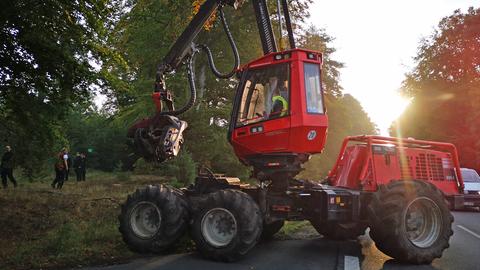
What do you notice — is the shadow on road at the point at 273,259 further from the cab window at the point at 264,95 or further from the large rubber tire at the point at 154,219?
the cab window at the point at 264,95

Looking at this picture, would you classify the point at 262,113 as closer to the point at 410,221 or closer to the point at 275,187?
the point at 275,187

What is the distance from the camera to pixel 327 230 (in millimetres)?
10375

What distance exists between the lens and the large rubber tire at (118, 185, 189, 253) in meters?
8.23

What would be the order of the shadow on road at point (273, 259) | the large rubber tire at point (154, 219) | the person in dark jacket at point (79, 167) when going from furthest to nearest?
the person in dark jacket at point (79, 167) < the large rubber tire at point (154, 219) < the shadow on road at point (273, 259)

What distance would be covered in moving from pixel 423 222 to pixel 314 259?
82.0 inches

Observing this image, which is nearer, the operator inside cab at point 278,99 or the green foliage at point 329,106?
the operator inside cab at point 278,99

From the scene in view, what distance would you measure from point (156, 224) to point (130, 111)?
585 inches

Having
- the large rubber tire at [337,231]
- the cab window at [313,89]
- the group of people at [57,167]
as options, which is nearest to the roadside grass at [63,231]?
the large rubber tire at [337,231]

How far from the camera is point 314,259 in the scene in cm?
828

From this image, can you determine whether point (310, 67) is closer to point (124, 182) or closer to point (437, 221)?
point (437, 221)

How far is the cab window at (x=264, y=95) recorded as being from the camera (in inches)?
336

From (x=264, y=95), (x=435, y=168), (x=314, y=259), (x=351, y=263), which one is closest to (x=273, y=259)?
(x=314, y=259)

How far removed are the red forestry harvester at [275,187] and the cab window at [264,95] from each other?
0.7 inches

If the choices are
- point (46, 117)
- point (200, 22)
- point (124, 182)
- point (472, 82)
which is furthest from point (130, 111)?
point (472, 82)
